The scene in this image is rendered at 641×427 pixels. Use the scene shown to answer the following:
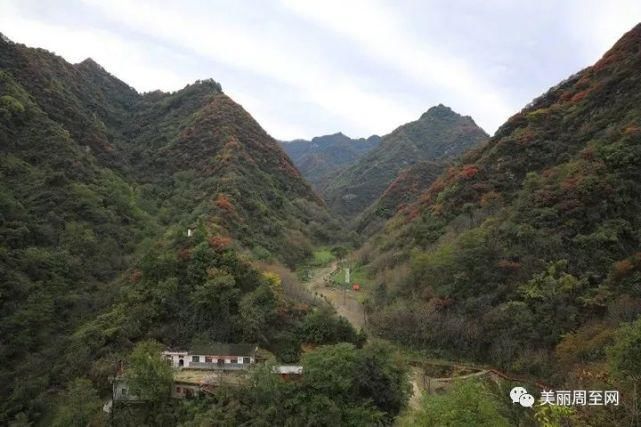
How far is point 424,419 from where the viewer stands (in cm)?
1390

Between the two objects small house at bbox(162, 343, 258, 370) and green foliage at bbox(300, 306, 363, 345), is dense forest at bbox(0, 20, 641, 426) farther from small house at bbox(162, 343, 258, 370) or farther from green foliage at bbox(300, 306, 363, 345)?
small house at bbox(162, 343, 258, 370)

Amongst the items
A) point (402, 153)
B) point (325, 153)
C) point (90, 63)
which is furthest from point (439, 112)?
point (90, 63)

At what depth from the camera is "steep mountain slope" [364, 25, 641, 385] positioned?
941 inches

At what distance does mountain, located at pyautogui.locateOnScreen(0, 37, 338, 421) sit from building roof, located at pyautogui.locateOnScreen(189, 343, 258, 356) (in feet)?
5.01

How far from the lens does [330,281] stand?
43.3 m

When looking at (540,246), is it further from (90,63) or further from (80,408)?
(90,63)

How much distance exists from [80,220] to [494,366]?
103ft

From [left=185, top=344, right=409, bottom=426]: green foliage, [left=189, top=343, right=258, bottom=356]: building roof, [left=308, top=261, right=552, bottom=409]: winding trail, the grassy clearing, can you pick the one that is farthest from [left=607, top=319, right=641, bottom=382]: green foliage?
the grassy clearing

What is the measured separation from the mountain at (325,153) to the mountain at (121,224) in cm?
5543

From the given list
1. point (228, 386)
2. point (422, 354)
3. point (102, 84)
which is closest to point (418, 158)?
point (102, 84)

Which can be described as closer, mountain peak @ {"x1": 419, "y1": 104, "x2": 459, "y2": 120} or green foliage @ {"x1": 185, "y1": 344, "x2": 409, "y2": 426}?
green foliage @ {"x1": 185, "y1": 344, "x2": 409, "y2": 426}

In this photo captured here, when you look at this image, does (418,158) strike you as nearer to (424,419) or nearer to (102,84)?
(102,84)

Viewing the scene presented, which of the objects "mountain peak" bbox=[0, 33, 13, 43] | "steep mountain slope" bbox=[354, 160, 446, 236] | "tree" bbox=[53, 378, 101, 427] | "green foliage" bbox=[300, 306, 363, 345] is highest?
"mountain peak" bbox=[0, 33, 13, 43]

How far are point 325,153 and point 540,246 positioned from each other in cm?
13613
